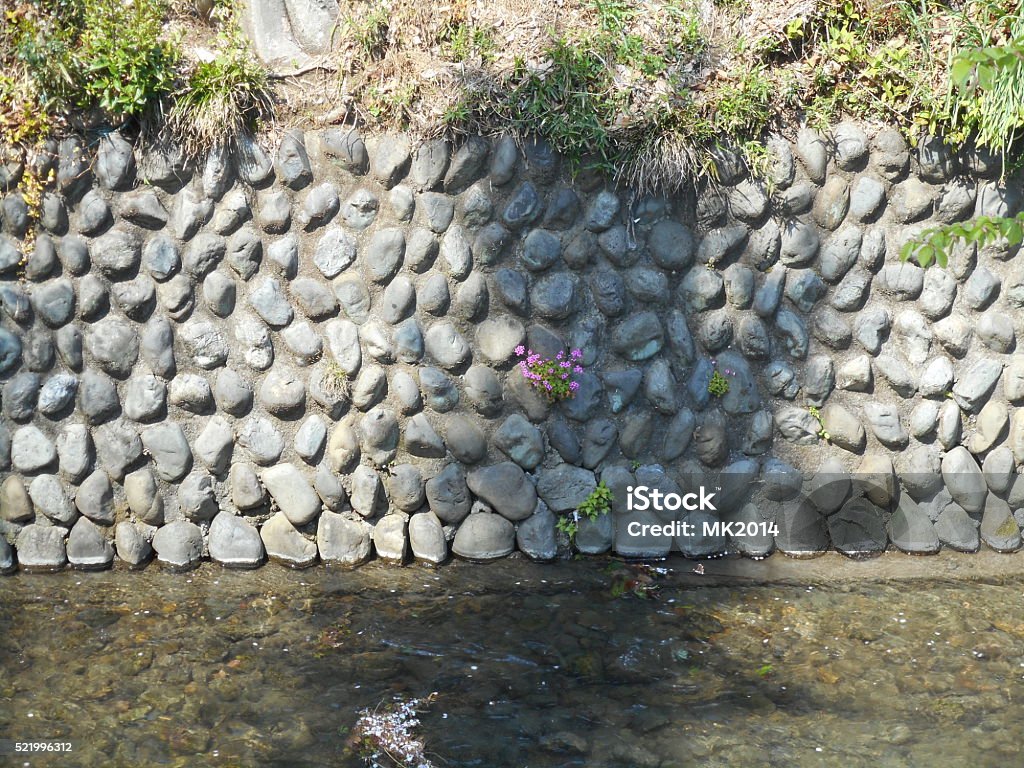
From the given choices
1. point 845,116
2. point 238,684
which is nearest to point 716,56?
point 845,116

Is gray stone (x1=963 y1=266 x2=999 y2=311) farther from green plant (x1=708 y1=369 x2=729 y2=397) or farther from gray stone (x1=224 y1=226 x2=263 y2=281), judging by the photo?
gray stone (x1=224 y1=226 x2=263 y2=281)

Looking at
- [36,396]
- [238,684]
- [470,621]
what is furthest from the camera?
[36,396]

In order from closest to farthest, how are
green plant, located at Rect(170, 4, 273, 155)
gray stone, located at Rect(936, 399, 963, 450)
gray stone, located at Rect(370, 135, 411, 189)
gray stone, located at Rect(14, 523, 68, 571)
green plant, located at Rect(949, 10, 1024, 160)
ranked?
green plant, located at Rect(949, 10, 1024, 160) < green plant, located at Rect(170, 4, 273, 155) < gray stone, located at Rect(370, 135, 411, 189) < gray stone, located at Rect(14, 523, 68, 571) < gray stone, located at Rect(936, 399, 963, 450)

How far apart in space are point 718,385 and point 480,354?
0.95 metres

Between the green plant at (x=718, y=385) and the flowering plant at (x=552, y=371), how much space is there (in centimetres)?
52

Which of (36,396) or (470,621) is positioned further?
(36,396)

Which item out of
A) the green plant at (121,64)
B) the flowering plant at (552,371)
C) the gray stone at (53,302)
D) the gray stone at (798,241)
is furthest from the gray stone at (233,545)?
the gray stone at (798,241)

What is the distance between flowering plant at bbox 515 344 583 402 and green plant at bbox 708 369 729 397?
52 centimetres

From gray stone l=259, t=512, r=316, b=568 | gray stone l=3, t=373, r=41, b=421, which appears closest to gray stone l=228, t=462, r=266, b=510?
gray stone l=259, t=512, r=316, b=568

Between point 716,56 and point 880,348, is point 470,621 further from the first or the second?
point 716,56

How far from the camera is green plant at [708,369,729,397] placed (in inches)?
156

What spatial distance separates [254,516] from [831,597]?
2248mm

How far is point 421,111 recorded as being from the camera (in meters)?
3.80

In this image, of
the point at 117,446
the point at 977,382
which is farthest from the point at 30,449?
the point at 977,382
